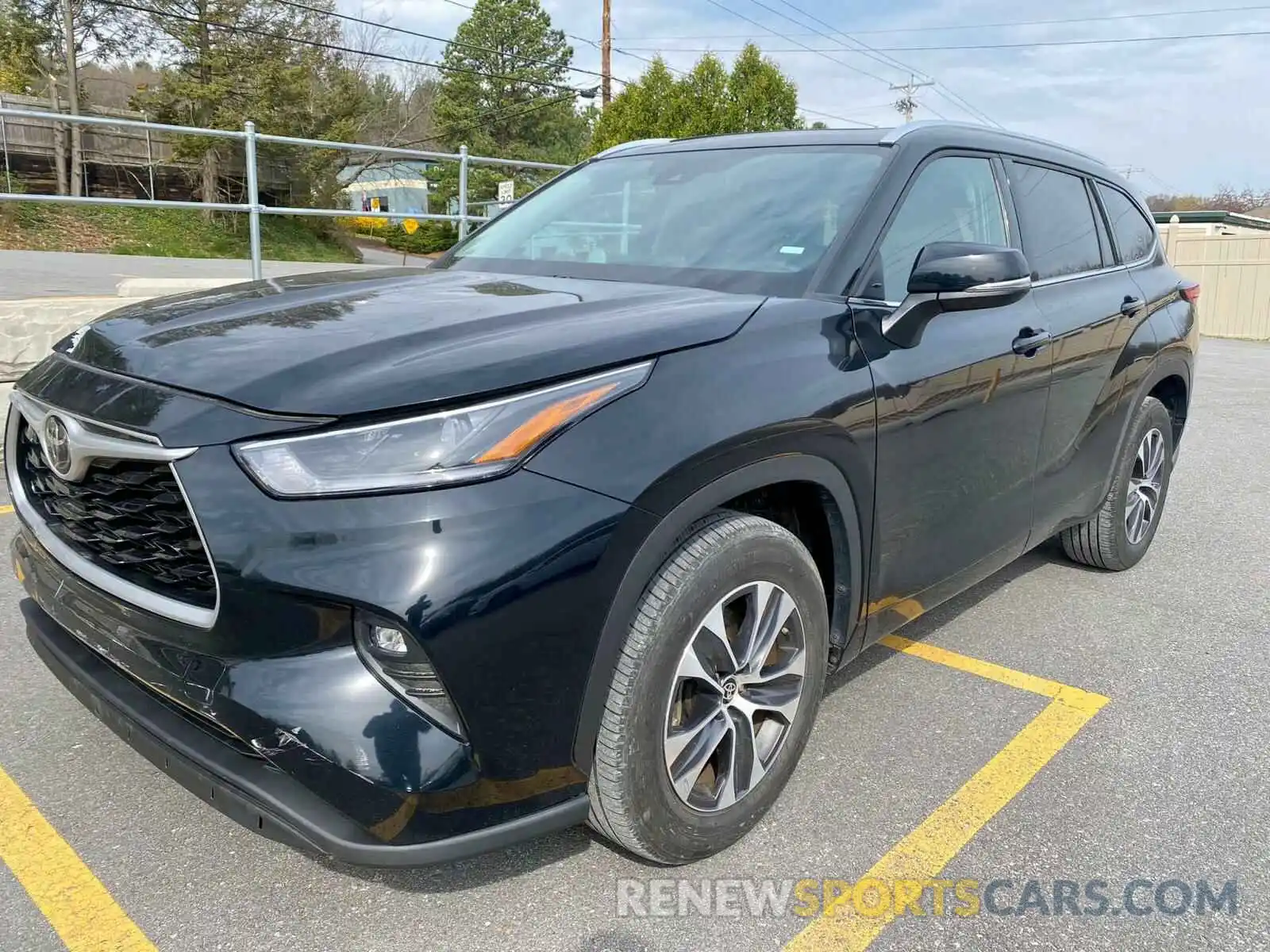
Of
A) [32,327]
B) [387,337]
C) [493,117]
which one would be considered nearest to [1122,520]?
[387,337]

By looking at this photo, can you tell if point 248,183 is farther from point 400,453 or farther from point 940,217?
point 400,453

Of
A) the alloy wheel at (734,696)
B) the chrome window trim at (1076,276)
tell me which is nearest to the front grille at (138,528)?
the alloy wheel at (734,696)

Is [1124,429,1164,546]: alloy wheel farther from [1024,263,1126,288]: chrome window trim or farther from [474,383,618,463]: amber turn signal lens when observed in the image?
[474,383,618,463]: amber turn signal lens

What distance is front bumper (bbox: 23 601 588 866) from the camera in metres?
1.72

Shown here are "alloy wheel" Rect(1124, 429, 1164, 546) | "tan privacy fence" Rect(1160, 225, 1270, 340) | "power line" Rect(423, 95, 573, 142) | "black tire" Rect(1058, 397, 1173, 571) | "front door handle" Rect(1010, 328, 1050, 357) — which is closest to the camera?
"front door handle" Rect(1010, 328, 1050, 357)

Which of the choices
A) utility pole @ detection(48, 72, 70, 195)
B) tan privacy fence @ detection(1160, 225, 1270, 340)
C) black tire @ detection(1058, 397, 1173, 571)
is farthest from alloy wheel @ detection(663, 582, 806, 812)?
utility pole @ detection(48, 72, 70, 195)

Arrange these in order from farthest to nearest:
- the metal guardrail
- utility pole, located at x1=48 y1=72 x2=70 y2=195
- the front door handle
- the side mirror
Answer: utility pole, located at x1=48 y1=72 x2=70 y2=195 < the metal guardrail < the front door handle < the side mirror

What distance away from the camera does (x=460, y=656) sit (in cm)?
169

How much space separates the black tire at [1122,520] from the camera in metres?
4.05

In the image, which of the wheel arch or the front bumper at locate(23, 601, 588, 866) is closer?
the front bumper at locate(23, 601, 588, 866)

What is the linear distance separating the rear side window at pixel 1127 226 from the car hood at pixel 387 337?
8.00 feet

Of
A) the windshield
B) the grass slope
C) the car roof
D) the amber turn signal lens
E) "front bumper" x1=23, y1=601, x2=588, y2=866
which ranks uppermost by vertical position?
the grass slope

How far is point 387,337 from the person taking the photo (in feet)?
A: 6.65

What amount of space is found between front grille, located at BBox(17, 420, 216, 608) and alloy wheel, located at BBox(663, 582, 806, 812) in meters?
0.99
